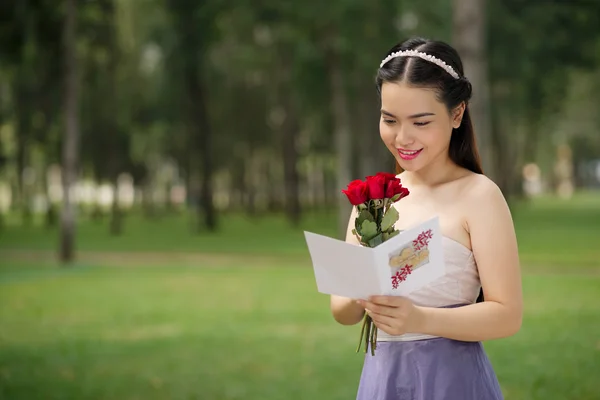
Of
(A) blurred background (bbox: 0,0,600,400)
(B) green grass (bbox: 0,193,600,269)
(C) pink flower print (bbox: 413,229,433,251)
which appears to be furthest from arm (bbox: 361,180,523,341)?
(B) green grass (bbox: 0,193,600,269)

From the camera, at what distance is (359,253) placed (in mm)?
2586

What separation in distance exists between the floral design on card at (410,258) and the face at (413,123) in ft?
1.40

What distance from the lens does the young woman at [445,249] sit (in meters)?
2.85

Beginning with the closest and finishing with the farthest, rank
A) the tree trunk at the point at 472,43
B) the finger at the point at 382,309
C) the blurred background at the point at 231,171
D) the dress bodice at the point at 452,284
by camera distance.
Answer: the finger at the point at 382,309 < the dress bodice at the point at 452,284 < the blurred background at the point at 231,171 < the tree trunk at the point at 472,43

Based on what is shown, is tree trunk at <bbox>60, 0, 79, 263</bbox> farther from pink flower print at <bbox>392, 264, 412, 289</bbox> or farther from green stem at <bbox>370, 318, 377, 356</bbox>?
pink flower print at <bbox>392, 264, 412, 289</bbox>

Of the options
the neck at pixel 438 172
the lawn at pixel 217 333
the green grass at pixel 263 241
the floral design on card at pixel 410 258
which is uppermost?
the neck at pixel 438 172

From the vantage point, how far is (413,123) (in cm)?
297

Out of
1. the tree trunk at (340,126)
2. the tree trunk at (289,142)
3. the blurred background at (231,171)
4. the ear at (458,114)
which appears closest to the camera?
the ear at (458,114)

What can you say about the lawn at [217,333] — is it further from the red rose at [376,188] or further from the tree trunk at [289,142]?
the tree trunk at [289,142]

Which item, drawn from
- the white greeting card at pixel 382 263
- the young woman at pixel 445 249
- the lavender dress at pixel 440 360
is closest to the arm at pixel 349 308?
the young woman at pixel 445 249

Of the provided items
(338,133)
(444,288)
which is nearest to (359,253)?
(444,288)

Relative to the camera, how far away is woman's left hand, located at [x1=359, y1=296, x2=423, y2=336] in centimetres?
269

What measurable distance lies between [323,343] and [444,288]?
764 cm

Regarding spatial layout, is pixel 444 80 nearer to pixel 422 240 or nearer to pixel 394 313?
pixel 422 240
